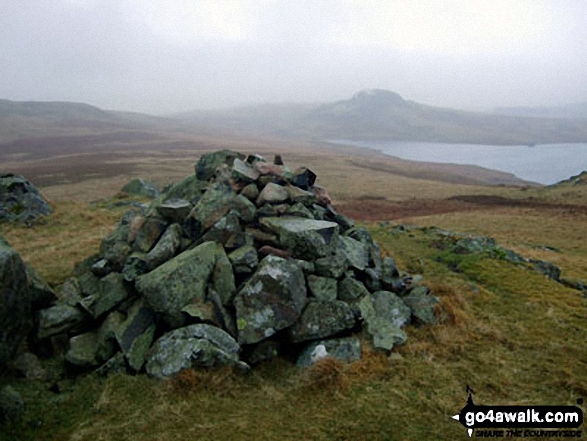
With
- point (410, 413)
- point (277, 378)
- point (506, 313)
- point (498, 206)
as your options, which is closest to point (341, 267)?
point (277, 378)

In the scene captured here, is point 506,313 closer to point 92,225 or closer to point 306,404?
point 306,404

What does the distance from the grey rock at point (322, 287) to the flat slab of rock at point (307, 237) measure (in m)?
0.90

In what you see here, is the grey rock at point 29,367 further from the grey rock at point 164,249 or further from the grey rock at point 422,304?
the grey rock at point 422,304

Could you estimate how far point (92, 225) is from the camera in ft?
107

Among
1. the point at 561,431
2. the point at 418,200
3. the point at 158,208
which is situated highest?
the point at 158,208

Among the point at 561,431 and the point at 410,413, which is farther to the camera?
the point at 410,413

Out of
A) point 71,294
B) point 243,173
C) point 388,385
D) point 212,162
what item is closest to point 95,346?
point 71,294

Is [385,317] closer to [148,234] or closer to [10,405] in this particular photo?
[148,234]

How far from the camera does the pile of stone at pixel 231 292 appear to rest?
40.8 feet

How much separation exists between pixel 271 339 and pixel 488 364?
701 centimetres

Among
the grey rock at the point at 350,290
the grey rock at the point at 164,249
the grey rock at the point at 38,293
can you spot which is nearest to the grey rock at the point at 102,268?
the grey rock at the point at 38,293

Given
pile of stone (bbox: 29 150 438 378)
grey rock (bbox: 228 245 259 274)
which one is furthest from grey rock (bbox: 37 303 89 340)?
grey rock (bbox: 228 245 259 274)

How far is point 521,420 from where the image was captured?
10.1 meters

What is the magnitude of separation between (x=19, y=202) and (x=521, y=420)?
1515 inches
